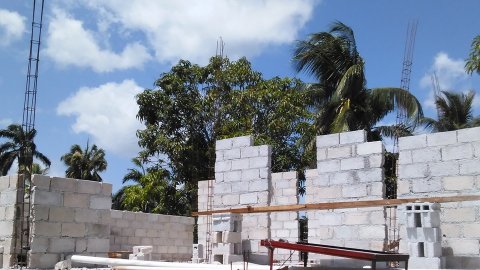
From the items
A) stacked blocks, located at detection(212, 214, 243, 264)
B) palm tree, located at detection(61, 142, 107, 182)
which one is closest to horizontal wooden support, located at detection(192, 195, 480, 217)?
stacked blocks, located at detection(212, 214, 243, 264)

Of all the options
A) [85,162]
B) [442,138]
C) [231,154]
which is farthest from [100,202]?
[85,162]

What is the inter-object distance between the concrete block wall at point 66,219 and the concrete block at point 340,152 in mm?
4864

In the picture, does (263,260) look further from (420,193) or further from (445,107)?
(445,107)

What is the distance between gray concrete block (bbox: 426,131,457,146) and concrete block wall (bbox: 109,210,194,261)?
9.97m

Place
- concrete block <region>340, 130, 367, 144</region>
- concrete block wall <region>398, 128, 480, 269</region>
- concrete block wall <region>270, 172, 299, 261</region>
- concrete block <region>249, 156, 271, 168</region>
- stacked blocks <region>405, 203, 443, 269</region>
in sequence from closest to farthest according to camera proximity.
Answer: stacked blocks <region>405, 203, 443, 269</region>
concrete block wall <region>398, 128, 480, 269</region>
concrete block <region>340, 130, 367, 144</region>
concrete block <region>249, 156, 271, 168</region>
concrete block wall <region>270, 172, 299, 261</region>

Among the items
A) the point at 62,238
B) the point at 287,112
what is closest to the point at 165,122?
the point at 287,112

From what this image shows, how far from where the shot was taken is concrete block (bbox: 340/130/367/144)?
11.5m

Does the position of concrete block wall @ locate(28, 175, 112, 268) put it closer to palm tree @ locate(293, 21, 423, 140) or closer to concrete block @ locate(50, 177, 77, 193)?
concrete block @ locate(50, 177, 77, 193)

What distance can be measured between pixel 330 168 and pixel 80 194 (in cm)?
528

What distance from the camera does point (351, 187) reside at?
11461mm

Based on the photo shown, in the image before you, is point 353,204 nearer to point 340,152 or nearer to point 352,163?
point 352,163

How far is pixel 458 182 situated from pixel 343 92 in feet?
44.6

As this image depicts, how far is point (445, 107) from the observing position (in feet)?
92.4

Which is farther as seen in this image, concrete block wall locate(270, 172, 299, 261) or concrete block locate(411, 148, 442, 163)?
concrete block wall locate(270, 172, 299, 261)
